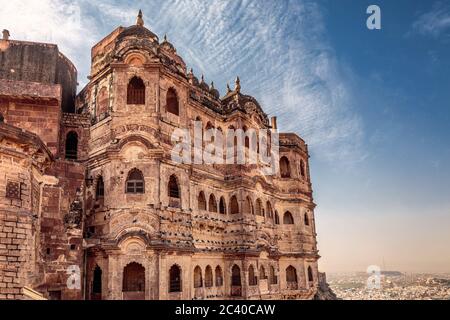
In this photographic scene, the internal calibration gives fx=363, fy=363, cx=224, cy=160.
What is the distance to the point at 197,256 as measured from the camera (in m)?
18.5

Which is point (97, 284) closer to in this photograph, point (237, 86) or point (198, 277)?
point (198, 277)

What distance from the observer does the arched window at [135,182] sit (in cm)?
1616

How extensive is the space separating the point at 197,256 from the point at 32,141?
35.9 ft

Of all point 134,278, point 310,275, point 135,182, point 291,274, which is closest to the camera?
point 134,278

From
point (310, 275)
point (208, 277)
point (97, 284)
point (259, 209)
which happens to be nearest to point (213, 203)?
point (259, 209)

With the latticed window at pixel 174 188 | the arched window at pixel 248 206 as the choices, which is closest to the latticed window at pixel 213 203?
the arched window at pixel 248 206

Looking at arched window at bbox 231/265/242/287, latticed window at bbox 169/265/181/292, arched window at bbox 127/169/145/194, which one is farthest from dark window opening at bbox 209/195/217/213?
arched window at bbox 127/169/145/194

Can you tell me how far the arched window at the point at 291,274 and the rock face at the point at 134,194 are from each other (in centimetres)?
7

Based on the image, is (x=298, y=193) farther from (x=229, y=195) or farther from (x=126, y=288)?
(x=126, y=288)

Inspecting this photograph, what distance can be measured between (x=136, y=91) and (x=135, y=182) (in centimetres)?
460

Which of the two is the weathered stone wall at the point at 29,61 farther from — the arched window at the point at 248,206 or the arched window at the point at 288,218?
the arched window at the point at 288,218

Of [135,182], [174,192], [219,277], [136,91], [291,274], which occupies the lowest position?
[291,274]

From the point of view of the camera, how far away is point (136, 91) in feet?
58.1
